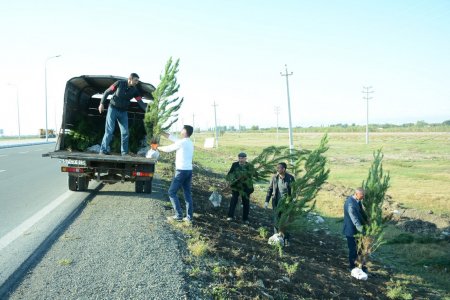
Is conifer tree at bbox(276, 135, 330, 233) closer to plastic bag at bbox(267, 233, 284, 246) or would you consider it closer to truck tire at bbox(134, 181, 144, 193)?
plastic bag at bbox(267, 233, 284, 246)

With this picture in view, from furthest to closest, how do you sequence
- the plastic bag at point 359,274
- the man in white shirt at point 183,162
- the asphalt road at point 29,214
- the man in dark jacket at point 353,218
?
the man in dark jacket at point 353,218, the plastic bag at point 359,274, the man in white shirt at point 183,162, the asphalt road at point 29,214

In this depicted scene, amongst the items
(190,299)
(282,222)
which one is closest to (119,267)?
(190,299)

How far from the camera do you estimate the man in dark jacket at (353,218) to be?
308 inches

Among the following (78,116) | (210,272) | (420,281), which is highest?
(78,116)

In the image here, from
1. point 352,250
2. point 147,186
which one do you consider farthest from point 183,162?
point 352,250

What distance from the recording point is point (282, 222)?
8.52 m

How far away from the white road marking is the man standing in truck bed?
4.94 feet

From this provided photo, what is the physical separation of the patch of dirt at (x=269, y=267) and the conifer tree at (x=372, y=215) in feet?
2.08

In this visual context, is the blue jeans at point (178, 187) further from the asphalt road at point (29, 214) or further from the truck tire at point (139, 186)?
the truck tire at point (139, 186)

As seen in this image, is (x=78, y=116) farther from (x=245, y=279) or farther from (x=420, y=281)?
(x=420, y=281)

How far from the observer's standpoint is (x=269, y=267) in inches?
261

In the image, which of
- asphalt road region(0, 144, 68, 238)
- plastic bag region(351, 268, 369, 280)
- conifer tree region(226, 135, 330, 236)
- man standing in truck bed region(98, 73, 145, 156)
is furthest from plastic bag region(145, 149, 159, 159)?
plastic bag region(351, 268, 369, 280)

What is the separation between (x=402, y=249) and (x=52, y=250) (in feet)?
28.1

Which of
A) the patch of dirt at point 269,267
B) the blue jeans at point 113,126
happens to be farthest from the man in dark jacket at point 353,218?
the blue jeans at point 113,126
